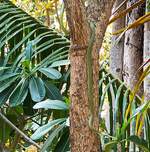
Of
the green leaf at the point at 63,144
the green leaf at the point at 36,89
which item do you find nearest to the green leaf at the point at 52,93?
the green leaf at the point at 36,89

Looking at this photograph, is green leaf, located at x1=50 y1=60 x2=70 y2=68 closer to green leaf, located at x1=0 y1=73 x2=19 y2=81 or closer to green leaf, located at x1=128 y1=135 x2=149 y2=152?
green leaf, located at x1=0 y1=73 x2=19 y2=81

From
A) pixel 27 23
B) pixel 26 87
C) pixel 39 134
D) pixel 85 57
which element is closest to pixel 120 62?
pixel 27 23

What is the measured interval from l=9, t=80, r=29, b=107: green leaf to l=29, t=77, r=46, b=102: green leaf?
2 cm

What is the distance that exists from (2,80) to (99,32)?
Answer: 1.78 ft

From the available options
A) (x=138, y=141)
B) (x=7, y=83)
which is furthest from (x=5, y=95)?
(x=138, y=141)

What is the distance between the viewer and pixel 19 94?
1.02 m

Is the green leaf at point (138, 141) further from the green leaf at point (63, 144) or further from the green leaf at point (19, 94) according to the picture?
the green leaf at point (19, 94)

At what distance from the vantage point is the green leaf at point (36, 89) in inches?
39.7

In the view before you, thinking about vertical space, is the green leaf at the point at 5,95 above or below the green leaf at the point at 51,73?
below

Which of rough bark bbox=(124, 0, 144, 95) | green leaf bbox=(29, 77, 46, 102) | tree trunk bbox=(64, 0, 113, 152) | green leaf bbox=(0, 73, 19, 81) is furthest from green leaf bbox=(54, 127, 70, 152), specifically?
rough bark bbox=(124, 0, 144, 95)

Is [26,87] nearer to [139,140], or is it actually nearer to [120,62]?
[139,140]

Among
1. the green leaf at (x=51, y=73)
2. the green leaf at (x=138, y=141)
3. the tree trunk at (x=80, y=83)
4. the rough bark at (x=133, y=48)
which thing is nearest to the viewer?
the tree trunk at (x=80, y=83)

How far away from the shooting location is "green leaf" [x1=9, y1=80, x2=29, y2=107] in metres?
1.00

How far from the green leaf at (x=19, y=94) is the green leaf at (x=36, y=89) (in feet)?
0.06
